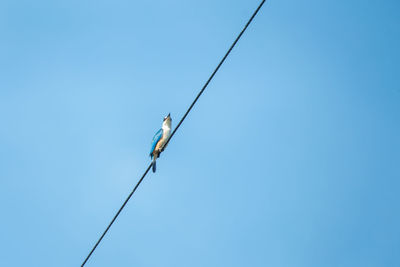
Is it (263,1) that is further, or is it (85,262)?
(85,262)

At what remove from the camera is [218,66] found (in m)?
4.44

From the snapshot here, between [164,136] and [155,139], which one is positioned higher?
[164,136]

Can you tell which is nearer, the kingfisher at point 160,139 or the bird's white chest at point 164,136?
the kingfisher at point 160,139

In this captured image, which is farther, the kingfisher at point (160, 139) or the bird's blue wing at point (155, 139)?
the bird's blue wing at point (155, 139)

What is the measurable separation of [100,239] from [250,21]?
256 cm

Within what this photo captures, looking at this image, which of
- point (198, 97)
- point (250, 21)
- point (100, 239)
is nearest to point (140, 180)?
point (100, 239)

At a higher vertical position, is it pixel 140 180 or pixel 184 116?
pixel 184 116

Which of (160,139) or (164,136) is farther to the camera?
(164,136)

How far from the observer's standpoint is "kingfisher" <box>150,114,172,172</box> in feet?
29.3

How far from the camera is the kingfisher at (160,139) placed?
29.3ft

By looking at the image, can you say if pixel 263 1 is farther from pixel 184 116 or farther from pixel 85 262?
pixel 85 262

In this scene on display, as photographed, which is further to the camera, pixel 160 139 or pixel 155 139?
pixel 155 139

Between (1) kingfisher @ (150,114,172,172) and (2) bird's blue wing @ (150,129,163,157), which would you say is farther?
(2) bird's blue wing @ (150,129,163,157)

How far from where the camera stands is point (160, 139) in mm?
9273
